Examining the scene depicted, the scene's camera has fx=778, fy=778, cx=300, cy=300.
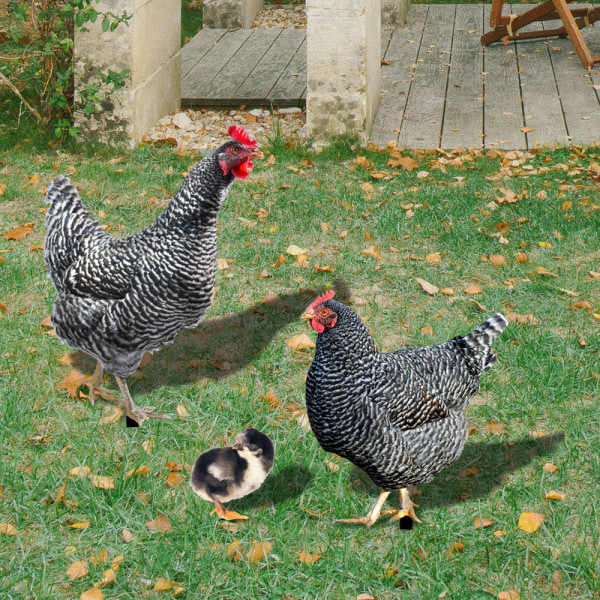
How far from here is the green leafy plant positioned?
656 cm

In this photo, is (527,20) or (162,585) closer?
(162,585)

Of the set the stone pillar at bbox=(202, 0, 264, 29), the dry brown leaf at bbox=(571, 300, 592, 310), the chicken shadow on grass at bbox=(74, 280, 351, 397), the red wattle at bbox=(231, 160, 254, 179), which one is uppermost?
the red wattle at bbox=(231, 160, 254, 179)

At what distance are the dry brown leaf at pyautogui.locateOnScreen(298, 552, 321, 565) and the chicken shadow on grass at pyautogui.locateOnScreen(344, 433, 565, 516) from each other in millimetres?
502

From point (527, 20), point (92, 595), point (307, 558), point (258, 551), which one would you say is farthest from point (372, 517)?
point (527, 20)

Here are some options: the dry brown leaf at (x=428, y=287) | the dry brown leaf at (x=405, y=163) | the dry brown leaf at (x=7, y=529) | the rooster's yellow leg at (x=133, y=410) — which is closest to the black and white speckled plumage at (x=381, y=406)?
the rooster's yellow leg at (x=133, y=410)

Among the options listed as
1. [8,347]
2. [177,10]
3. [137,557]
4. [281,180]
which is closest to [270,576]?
[137,557]

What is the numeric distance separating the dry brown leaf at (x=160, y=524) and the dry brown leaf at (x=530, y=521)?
148cm

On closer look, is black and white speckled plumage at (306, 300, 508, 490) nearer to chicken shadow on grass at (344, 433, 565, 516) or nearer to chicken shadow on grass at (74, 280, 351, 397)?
chicken shadow on grass at (344, 433, 565, 516)

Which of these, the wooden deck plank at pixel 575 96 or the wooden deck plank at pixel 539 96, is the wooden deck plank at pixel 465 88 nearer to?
the wooden deck plank at pixel 539 96

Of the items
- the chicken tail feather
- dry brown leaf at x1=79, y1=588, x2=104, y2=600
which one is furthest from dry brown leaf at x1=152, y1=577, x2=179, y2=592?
the chicken tail feather

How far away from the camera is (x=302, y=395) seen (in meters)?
4.19

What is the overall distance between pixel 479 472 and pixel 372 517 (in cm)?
64

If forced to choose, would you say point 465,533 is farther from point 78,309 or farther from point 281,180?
point 281,180

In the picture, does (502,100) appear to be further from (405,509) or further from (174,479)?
(174,479)
